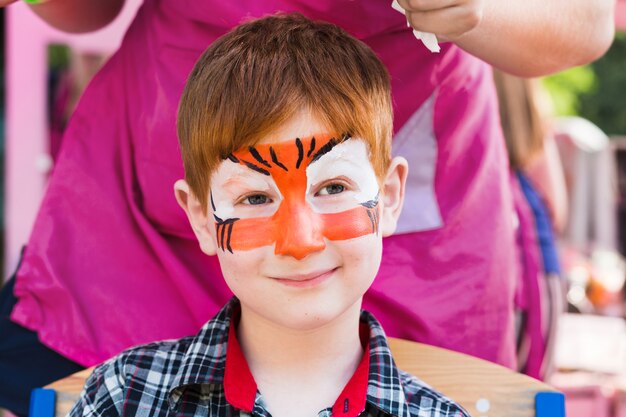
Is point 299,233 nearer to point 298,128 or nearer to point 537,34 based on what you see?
point 298,128

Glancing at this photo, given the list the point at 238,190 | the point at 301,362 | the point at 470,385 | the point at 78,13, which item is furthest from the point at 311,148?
the point at 78,13

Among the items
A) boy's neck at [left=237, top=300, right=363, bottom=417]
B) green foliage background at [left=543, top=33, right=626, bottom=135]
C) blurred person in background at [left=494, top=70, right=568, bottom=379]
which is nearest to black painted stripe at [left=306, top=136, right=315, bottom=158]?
boy's neck at [left=237, top=300, right=363, bottom=417]

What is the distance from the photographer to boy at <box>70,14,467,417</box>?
1291 mm

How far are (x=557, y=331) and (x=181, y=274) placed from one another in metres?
1.33

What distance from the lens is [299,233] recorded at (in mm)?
1254

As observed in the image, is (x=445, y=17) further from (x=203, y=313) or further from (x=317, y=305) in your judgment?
(x=203, y=313)

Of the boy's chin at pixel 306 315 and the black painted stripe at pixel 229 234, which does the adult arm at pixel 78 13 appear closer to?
the black painted stripe at pixel 229 234

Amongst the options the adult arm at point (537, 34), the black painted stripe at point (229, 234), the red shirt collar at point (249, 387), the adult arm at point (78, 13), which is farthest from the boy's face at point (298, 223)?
the adult arm at point (78, 13)

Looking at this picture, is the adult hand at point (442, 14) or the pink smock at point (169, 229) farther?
the pink smock at point (169, 229)

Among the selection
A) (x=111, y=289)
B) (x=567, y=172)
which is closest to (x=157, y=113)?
(x=111, y=289)

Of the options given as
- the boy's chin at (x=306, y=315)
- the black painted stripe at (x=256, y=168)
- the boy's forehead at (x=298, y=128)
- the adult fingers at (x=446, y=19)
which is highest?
the adult fingers at (x=446, y=19)

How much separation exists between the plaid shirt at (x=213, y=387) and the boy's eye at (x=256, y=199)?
227 mm

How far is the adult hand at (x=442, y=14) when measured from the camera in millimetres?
1199

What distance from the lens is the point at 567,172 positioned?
15.5ft
